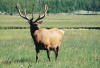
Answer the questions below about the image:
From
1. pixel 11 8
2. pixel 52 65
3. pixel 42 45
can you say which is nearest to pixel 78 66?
pixel 52 65

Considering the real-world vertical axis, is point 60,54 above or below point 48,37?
below

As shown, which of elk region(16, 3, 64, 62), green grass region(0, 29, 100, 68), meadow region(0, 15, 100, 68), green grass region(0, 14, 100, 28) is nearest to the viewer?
green grass region(0, 29, 100, 68)

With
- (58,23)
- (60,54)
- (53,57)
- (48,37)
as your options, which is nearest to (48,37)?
(48,37)

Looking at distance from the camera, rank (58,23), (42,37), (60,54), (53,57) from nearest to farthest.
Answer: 1. (42,37)
2. (53,57)
3. (60,54)
4. (58,23)

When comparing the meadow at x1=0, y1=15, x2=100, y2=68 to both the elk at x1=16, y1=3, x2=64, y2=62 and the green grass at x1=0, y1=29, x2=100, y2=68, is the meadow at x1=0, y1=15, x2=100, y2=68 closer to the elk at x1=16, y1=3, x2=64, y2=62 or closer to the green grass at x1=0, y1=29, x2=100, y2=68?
the green grass at x1=0, y1=29, x2=100, y2=68

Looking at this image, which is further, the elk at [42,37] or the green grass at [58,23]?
the green grass at [58,23]

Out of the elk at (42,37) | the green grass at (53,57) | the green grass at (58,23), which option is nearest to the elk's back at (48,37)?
the elk at (42,37)

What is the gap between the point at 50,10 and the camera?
621 feet

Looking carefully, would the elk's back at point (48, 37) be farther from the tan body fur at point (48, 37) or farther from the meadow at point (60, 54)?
the meadow at point (60, 54)

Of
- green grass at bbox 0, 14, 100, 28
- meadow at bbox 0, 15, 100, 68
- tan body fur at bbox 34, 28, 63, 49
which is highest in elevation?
tan body fur at bbox 34, 28, 63, 49

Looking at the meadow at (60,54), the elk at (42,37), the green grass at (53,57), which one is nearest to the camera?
the green grass at (53,57)

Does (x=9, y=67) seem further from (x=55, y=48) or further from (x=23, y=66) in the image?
(x=55, y=48)

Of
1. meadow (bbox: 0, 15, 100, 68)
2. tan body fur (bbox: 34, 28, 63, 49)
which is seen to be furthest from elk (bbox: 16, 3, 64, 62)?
meadow (bbox: 0, 15, 100, 68)

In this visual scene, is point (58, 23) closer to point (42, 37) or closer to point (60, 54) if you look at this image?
point (60, 54)
